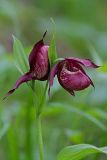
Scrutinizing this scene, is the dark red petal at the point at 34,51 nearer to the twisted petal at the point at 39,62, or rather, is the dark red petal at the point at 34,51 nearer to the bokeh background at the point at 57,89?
the twisted petal at the point at 39,62

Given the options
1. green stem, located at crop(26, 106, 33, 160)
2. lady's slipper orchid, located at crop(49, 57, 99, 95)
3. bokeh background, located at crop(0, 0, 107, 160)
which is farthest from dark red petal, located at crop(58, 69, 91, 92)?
green stem, located at crop(26, 106, 33, 160)

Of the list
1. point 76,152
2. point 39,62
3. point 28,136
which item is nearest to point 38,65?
point 39,62

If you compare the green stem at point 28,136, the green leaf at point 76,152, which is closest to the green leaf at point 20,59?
the green leaf at point 76,152

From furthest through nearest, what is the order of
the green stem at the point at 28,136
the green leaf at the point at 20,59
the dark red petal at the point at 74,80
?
the green stem at the point at 28,136 → the green leaf at the point at 20,59 → the dark red petal at the point at 74,80

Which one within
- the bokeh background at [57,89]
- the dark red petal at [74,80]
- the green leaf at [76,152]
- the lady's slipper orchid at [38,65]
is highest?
the lady's slipper orchid at [38,65]

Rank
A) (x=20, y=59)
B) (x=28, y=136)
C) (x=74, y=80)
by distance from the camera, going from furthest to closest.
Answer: (x=28, y=136), (x=20, y=59), (x=74, y=80)

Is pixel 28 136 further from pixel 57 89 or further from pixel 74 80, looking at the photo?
pixel 74 80
